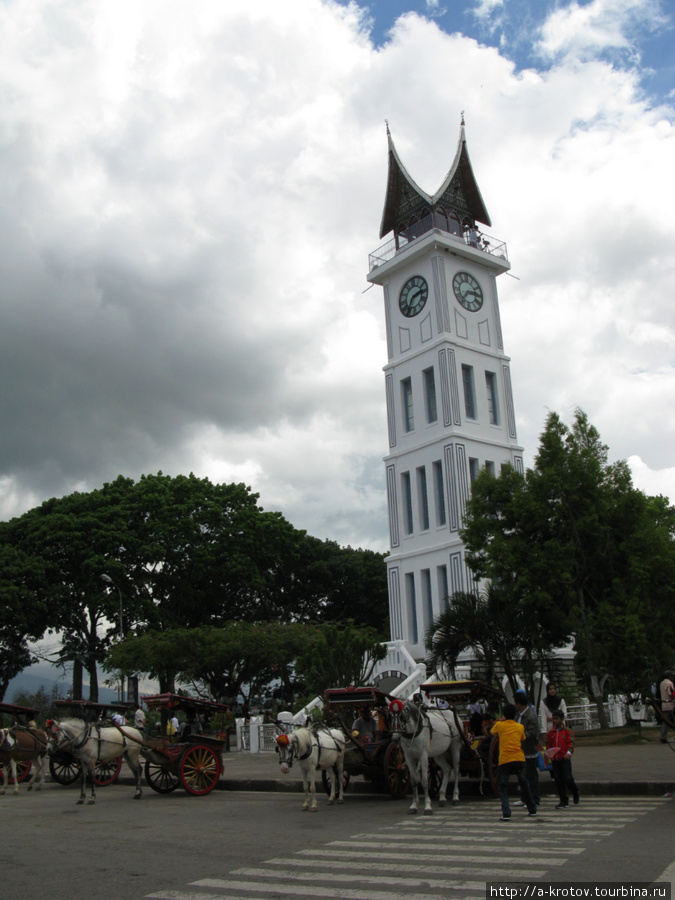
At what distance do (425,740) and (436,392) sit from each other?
29074 millimetres

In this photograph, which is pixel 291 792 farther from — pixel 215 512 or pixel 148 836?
pixel 215 512

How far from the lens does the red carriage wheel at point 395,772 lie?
1335 cm

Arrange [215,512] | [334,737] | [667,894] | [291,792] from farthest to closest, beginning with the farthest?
[215,512], [291,792], [334,737], [667,894]

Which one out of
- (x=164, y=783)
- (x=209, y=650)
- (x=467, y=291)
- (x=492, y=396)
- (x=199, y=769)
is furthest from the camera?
(x=467, y=291)

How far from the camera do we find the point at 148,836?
33.1 feet

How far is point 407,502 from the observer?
40.4m

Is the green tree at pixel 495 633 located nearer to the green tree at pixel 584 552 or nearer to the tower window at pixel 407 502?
the green tree at pixel 584 552

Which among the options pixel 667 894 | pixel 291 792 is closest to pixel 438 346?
pixel 291 792

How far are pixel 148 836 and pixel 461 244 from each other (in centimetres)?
3640

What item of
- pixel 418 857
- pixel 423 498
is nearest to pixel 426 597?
pixel 423 498

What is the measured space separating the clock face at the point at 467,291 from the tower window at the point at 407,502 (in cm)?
957

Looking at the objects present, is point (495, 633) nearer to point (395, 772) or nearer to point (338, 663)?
point (338, 663)

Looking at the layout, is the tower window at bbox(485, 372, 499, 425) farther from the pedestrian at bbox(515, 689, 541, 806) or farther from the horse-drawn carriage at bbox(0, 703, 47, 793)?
the pedestrian at bbox(515, 689, 541, 806)

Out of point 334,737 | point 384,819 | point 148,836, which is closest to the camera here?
point 148,836
